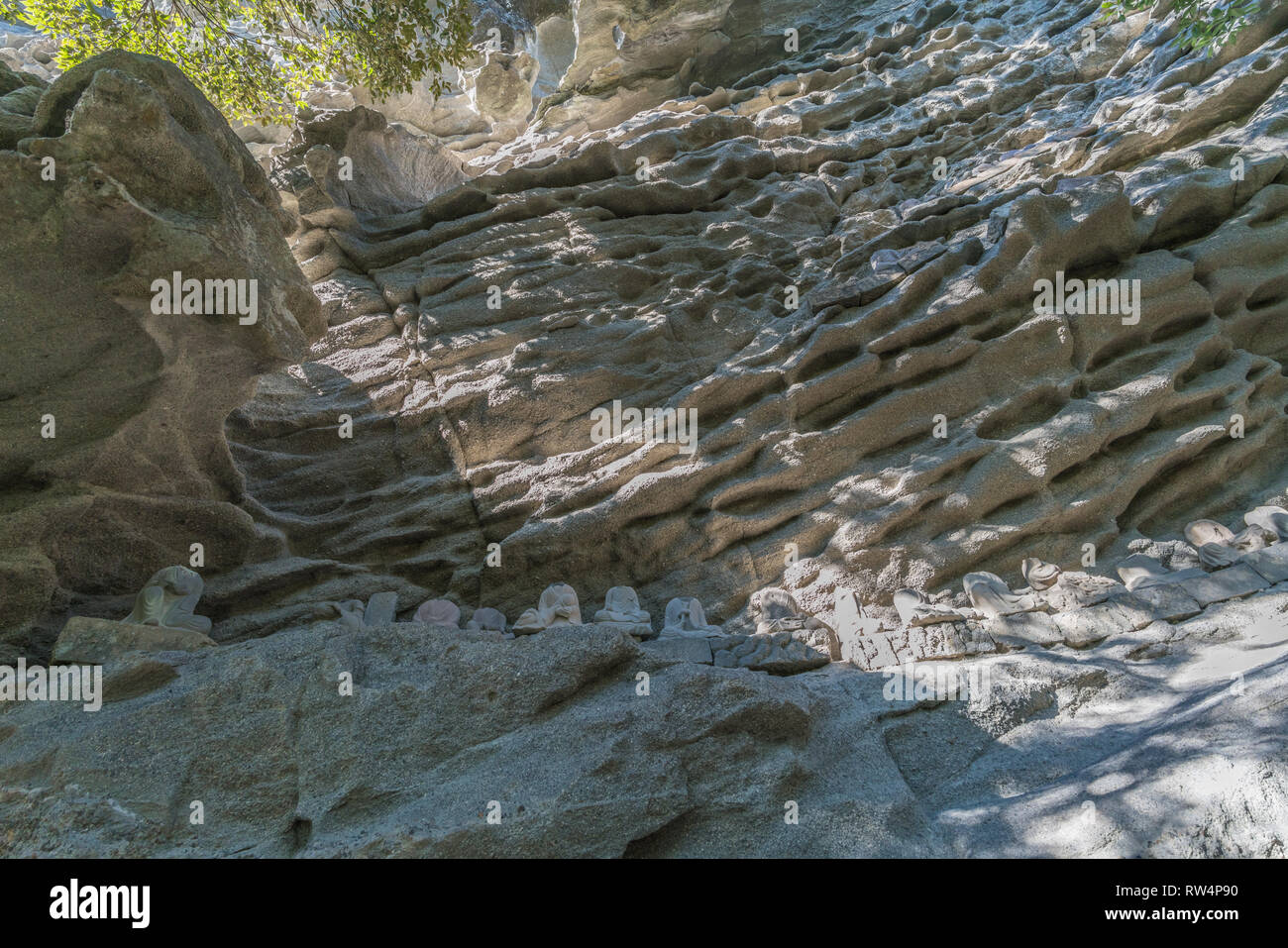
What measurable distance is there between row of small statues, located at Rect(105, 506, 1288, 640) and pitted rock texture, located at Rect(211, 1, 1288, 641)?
627 millimetres

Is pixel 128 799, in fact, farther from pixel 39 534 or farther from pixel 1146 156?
pixel 1146 156

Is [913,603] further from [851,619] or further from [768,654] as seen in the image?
[768,654]

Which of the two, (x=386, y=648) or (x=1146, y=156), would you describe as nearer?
(x=386, y=648)

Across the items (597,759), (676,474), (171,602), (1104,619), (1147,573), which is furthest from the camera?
(676,474)

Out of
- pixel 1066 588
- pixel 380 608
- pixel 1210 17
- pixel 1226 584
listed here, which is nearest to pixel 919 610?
pixel 1066 588

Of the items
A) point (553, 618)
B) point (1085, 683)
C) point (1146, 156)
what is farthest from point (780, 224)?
point (1085, 683)

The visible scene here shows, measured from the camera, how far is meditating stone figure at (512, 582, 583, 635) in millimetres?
6852

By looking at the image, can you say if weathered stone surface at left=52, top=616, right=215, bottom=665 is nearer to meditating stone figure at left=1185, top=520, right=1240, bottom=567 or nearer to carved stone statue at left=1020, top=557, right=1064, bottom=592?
carved stone statue at left=1020, top=557, right=1064, bottom=592

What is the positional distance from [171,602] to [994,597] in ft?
22.9

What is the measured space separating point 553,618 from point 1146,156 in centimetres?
1201

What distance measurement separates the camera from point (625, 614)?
7.34 meters

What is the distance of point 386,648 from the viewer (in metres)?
4.92

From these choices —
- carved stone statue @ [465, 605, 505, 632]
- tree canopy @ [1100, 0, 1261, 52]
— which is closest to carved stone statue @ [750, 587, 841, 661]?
carved stone statue @ [465, 605, 505, 632]

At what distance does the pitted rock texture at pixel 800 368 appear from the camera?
862 centimetres
